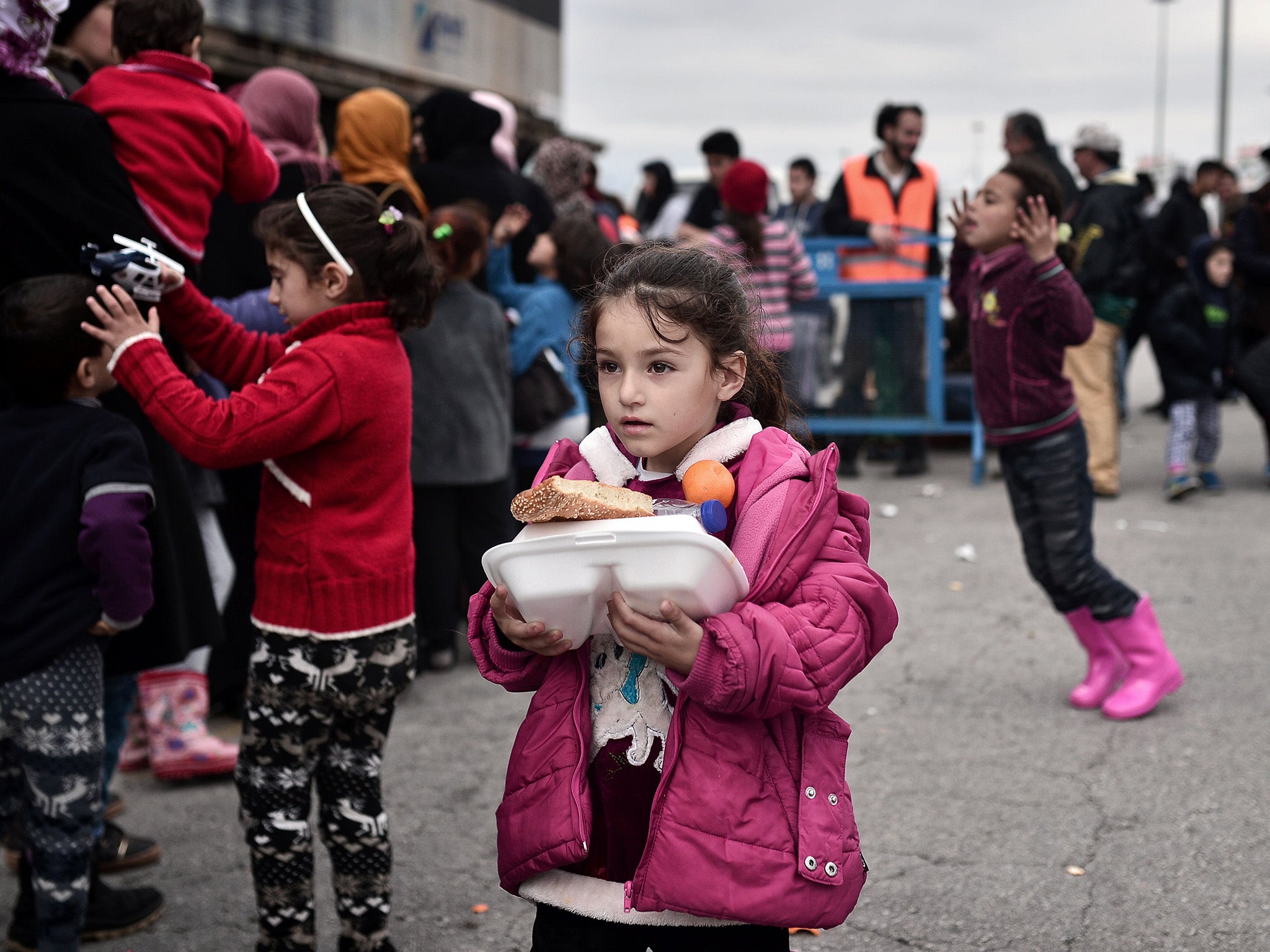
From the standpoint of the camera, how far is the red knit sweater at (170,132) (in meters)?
3.17

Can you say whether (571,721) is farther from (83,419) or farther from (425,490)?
(425,490)

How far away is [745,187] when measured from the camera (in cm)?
801

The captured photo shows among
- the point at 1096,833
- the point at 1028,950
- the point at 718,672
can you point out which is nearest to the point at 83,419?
the point at 718,672

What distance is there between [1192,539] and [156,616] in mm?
6294

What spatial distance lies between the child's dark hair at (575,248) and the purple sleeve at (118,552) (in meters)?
3.30

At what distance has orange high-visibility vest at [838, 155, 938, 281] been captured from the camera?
9633 millimetres

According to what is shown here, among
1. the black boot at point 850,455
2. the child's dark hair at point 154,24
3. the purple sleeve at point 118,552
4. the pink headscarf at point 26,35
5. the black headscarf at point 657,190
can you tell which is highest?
the black headscarf at point 657,190

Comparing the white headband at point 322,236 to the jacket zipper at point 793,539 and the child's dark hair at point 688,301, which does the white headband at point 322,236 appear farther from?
the jacket zipper at point 793,539

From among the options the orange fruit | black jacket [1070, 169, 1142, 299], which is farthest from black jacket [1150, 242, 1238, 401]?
the orange fruit

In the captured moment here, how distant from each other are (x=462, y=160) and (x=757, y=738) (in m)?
4.52

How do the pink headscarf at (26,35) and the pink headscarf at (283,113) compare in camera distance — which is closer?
the pink headscarf at (26,35)

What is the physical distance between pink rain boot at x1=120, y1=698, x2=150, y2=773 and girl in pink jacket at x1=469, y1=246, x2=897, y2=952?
2716 millimetres

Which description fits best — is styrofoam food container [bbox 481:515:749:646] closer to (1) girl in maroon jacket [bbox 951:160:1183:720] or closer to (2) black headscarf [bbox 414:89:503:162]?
(1) girl in maroon jacket [bbox 951:160:1183:720]

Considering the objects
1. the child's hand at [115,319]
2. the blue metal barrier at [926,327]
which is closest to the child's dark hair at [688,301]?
the child's hand at [115,319]
